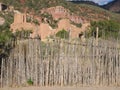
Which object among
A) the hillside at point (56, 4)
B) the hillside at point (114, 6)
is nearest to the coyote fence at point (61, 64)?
the hillside at point (56, 4)

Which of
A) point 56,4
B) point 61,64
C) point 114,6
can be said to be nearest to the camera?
point 61,64

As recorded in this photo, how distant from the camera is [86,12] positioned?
51.3 meters

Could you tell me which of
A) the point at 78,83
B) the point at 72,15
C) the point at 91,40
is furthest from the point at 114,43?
the point at 72,15

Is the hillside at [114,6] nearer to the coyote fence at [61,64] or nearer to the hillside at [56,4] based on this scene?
the hillside at [56,4]

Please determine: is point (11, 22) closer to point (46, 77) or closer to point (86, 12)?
point (86, 12)

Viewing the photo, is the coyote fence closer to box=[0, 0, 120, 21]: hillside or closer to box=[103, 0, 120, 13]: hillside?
box=[0, 0, 120, 21]: hillside

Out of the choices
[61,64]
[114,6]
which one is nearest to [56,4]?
[114,6]

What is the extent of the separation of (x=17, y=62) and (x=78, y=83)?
6.83ft

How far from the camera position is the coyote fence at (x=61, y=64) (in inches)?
527

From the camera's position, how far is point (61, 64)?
44.7 ft

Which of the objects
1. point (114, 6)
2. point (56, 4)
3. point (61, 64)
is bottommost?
point (61, 64)

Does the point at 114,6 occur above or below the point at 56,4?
above

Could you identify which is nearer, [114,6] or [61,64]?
[61,64]

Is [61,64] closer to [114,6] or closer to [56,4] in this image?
[56,4]
